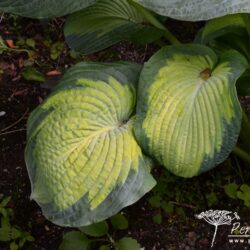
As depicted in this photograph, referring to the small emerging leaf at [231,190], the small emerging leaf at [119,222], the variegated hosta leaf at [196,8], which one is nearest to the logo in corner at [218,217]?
the small emerging leaf at [231,190]

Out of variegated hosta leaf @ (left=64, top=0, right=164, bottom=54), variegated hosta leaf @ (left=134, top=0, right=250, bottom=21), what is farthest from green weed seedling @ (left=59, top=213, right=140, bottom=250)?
variegated hosta leaf @ (left=134, top=0, right=250, bottom=21)

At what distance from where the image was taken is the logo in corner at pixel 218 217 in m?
1.28

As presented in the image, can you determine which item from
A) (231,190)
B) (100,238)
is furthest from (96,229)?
(231,190)

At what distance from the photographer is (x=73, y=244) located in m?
1.21

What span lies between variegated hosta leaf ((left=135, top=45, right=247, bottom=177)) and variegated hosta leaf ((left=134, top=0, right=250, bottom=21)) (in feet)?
0.66

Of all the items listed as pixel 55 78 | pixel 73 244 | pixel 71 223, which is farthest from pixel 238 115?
pixel 55 78

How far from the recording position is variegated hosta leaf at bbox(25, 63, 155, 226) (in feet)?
3.22

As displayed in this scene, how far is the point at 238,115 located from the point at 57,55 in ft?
2.51

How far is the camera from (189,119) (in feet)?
3.35

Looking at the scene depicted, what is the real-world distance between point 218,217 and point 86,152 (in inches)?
17.5

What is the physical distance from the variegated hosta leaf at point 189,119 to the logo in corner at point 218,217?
279mm

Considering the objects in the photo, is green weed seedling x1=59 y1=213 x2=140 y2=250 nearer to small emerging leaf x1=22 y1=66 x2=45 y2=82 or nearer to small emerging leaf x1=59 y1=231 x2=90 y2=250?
small emerging leaf x1=59 y1=231 x2=90 y2=250

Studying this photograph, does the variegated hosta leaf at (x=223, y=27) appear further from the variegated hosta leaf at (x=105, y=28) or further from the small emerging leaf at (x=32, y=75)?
the small emerging leaf at (x=32, y=75)

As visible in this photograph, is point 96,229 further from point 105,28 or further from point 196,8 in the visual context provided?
point 196,8
